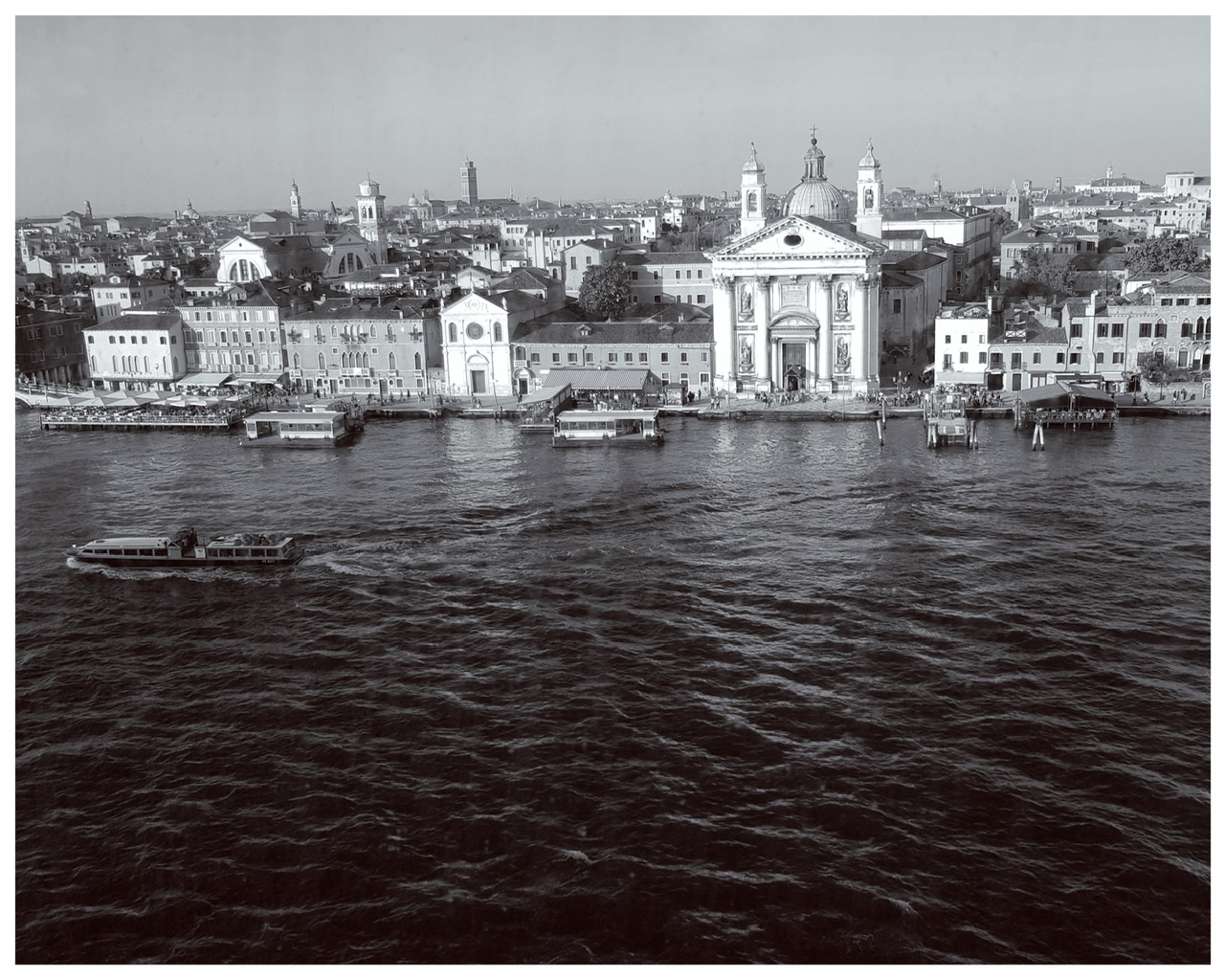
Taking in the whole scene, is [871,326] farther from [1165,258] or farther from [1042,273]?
[1042,273]

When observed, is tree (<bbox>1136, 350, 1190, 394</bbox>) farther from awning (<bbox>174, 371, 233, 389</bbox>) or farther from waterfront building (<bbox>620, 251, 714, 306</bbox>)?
awning (<bbox>174, 371, 233, 389</bbox>)

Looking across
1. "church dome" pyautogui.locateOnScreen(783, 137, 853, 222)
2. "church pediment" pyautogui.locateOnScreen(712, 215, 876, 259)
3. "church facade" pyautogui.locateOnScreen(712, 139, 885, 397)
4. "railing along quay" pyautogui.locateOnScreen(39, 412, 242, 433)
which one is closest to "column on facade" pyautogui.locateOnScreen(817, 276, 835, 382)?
"church facade" pyautogui.locateOnScreen(712, 139, 885, 397)

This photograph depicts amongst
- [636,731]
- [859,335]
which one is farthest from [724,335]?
[636,731]

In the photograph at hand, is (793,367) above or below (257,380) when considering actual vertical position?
below

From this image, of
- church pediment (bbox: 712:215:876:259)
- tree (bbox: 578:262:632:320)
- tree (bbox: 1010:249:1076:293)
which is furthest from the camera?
tree (bbox: 1010:249:1076:293)

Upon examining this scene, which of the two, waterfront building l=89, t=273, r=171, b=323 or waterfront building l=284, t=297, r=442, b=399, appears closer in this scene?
waterfront building l=284, t=297, r=442, b=399
